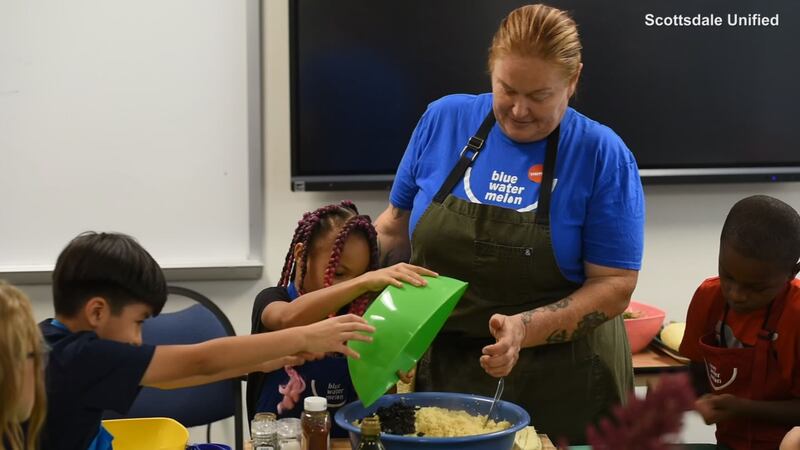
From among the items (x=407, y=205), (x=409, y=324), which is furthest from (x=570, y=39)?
(x=409, y=324)

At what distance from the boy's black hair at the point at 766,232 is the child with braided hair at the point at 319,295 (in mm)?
734

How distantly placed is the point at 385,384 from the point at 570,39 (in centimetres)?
78

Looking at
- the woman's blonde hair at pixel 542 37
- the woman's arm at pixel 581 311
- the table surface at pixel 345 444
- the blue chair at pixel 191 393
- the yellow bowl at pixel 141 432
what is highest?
the woman's blonde hair at pixel 542 37

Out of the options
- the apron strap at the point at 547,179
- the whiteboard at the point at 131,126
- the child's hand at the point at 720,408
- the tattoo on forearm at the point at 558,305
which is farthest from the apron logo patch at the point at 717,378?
the whiteboard at the point at 131,126

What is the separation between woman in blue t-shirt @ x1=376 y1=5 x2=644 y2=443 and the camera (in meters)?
1.91

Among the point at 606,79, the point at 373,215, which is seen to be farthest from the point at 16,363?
the point at 606,79

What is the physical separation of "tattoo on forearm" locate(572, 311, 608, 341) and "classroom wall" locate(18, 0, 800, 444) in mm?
1371

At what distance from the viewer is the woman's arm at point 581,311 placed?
73.6 inches

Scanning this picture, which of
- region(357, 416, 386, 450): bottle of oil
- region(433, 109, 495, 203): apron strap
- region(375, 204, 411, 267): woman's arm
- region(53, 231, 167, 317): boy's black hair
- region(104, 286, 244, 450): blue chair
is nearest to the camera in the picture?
region(357, 416, 386, 450): bottle of oil

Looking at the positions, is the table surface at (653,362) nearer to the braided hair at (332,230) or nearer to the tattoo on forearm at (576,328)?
the tattoo on forearm at (576,328)

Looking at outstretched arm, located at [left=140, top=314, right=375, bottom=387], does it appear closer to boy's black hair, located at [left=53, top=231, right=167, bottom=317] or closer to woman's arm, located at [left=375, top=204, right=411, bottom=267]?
boy's black hair, located at [left=53, top=231, right=167, bottom=317]

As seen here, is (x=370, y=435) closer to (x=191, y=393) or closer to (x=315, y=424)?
(x=315, y=424)

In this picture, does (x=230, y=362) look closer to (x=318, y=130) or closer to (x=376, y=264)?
(x=376, y=264)

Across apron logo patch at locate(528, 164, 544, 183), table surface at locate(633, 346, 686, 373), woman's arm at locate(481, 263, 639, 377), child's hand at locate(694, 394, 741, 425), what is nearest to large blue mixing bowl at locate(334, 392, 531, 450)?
woman's arm at locate(481, 263, 639, 377)
